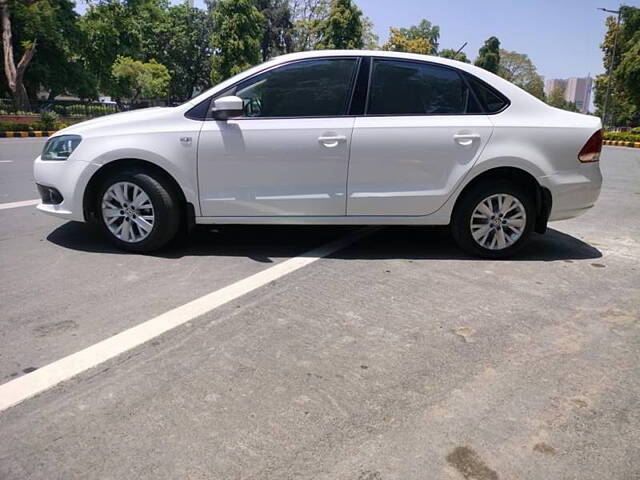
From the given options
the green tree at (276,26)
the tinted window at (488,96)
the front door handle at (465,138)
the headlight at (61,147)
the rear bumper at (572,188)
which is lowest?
the rear bumper at (572,188)

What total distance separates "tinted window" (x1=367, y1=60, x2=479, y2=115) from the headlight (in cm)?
258

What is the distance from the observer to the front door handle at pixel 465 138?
4648mm

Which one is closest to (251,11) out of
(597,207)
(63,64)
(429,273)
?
(63,64)

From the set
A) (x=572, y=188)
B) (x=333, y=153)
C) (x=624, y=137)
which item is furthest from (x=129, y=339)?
(x=624, y=137)

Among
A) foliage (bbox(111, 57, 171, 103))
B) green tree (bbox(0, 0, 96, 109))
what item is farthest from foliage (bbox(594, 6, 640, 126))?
green tree (bbox(0, 0, 96, 109))

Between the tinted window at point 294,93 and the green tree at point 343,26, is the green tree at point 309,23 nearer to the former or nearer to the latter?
the green tree at point 343,26

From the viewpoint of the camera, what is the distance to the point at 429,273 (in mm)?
4555

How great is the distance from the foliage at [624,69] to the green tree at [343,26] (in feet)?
57.6

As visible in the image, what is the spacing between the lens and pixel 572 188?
15.8ft

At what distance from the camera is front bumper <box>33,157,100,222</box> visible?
15.5 ft

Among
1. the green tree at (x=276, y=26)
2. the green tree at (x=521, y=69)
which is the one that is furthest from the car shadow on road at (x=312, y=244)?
the green tree at (x=521, y=69)

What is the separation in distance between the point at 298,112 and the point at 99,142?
68.2 inches

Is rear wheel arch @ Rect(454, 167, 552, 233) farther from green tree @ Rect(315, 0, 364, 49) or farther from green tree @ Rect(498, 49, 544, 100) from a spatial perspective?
green tree @ Rect(498, 49, 544, 100)

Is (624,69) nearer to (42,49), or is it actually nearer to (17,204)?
(42,49)
